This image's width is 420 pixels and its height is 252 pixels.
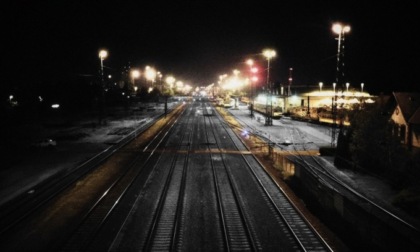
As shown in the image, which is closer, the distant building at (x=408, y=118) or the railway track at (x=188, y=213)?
the railway track at (x=188, y=213)

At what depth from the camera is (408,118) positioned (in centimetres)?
3525

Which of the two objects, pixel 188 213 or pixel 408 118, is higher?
pixel 408 118

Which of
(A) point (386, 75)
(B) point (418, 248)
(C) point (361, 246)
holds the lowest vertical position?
(C) point (361, 246)

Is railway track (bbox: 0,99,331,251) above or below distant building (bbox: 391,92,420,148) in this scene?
below

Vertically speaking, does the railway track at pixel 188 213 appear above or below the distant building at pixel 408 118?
below

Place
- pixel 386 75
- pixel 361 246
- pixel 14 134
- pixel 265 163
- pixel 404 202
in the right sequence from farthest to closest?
pixel 386 75 → pixel 14 134 → pixel 265 163 → pixel 404 202 → pixel 361 246

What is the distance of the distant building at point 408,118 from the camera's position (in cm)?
3403

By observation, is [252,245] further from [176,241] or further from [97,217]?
[97,217]

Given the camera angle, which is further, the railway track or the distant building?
the distant building

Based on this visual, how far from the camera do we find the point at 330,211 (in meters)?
15.8

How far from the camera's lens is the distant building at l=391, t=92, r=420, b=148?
3403cm

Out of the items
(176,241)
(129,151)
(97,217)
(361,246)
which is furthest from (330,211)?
(129,151)

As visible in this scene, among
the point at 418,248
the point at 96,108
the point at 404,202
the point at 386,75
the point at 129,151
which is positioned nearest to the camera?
the point at 418,248

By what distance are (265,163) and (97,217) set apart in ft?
47.8
